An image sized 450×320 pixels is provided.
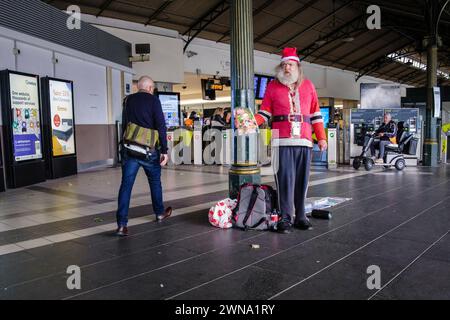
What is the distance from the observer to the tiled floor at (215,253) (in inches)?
98.7

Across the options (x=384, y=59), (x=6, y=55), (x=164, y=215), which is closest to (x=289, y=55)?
(x=164, y=215)

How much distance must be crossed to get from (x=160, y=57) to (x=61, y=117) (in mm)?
5655

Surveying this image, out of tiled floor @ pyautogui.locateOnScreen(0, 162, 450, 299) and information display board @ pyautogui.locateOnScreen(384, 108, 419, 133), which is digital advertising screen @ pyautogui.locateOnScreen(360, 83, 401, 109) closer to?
information display board @ pyautogui.locateOnScreen(384, 108, 419, 133)

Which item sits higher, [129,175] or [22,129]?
[22,129]

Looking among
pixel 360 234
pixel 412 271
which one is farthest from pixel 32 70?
pixel 412 271

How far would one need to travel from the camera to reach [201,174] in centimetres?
891

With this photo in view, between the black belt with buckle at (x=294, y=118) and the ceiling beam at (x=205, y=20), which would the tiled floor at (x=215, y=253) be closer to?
the black belt with buckle at (x=294, y=118)

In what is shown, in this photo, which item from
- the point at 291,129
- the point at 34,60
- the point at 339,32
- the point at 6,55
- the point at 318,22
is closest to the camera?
the point at 291,129

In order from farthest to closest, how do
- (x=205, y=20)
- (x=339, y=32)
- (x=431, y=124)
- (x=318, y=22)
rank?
1. (x=339, y=32)
2. (x=318, y=22)
3. (x=205, y=20)
4. (x=431, y=124)

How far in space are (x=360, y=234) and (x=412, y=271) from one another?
981mm

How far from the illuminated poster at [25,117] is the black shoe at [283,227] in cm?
516

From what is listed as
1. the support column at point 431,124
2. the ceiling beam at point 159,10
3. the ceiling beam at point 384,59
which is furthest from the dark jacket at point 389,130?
the ceiling beam at point 384,59

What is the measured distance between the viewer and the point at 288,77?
386 cm

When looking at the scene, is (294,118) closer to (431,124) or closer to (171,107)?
(431,124)
